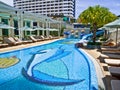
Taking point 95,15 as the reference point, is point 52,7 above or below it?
above

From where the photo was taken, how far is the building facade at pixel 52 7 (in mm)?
99438

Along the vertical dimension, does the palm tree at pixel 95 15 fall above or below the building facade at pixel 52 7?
below

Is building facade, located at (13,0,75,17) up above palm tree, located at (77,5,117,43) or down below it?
above

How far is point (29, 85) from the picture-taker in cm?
640

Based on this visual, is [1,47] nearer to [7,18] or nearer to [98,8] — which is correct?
[98,8]

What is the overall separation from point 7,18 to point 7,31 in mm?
2045

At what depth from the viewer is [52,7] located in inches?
4021

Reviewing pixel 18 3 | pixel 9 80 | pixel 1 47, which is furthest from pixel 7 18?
pixel 18 3

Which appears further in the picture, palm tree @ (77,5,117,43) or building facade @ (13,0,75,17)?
building facade @ (13,0,75,17)

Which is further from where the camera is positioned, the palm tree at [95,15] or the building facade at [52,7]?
the building facade at [52,7]

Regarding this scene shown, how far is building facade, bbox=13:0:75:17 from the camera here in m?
99.4

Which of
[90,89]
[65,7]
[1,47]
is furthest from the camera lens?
[65,7]

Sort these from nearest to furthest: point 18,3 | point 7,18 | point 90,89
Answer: point 90,89, point 7,18, point 18,3

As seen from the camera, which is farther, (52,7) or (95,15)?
(52,7)
